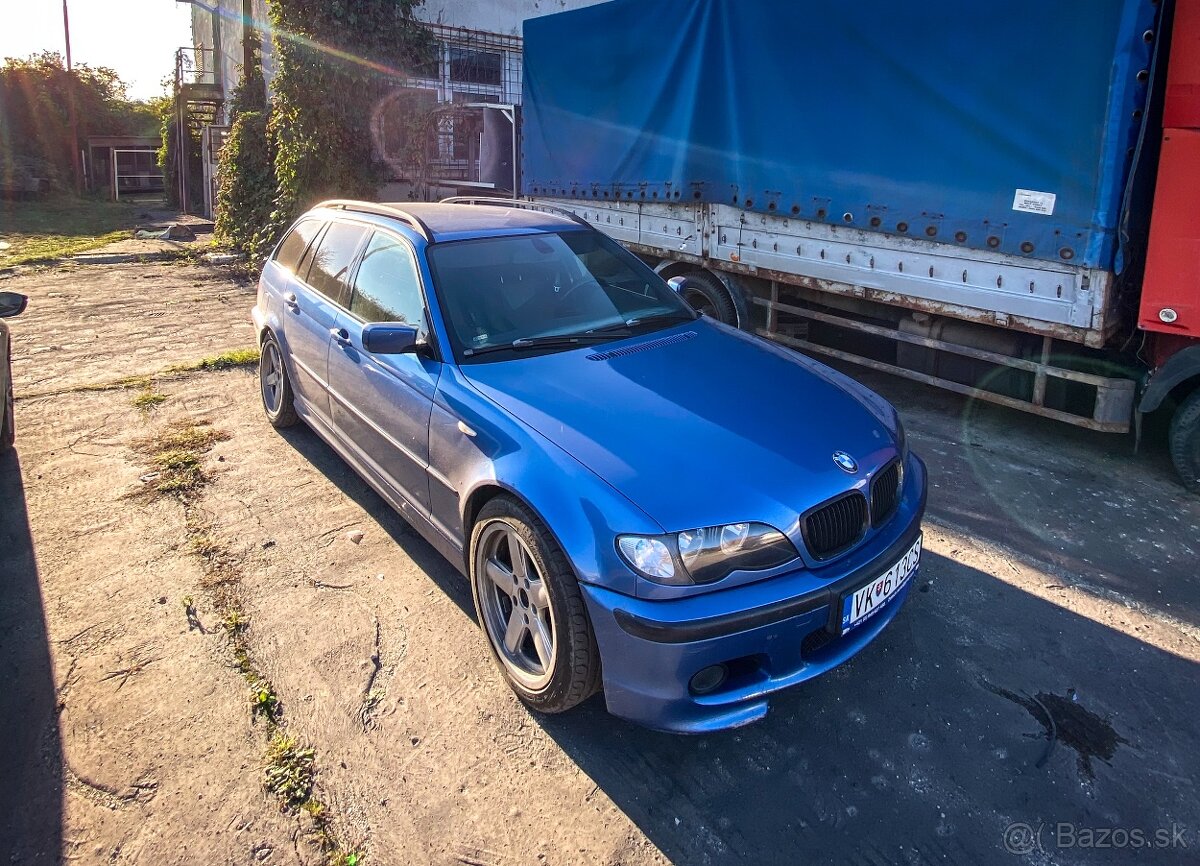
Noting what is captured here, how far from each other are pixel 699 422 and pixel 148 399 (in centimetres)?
503

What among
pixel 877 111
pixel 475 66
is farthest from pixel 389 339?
pixel 475 66

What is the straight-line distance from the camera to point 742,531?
100.0 inches

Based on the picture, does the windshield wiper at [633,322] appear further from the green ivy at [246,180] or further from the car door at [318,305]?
the green ivy at [246,180]

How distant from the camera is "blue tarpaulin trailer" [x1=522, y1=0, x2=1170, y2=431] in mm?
4590

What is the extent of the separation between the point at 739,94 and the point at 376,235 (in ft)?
12.4

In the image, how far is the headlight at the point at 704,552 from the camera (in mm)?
2459

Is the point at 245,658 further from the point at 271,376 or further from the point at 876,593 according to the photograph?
the point at 271,376

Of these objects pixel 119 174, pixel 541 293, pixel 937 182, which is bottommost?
pixel 541 293

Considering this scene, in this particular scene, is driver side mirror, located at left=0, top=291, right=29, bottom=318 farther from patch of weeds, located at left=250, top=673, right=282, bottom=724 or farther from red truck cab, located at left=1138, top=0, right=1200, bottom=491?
red truck cab, located at left=1138, top=0, right=1200, bottom=491

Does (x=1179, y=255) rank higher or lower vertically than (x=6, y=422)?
higher

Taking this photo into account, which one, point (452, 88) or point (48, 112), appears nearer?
point (452, 88)

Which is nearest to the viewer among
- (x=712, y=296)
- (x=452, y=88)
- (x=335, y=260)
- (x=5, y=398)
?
(x=335, y=260)

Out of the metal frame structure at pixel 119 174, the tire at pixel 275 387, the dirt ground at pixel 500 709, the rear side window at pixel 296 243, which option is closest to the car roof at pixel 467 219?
the rear side window at pixel 296 243

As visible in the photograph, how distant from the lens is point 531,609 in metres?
2.90
